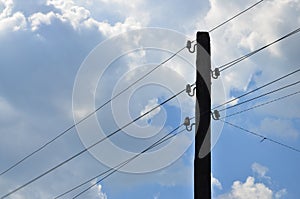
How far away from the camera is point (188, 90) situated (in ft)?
42.3

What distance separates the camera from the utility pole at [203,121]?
36.9ft

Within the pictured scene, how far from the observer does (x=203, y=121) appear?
39.2 feet

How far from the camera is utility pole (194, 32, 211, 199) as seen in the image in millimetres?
11234

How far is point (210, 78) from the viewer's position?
41.0ft

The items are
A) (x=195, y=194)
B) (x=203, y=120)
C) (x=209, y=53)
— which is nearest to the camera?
(x=195, y=194)

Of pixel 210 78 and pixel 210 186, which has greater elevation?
pixel 210 78

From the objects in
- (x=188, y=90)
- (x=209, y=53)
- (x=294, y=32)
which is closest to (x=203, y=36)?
(x=209, y=53)

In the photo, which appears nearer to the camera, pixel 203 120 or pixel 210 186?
pixel 210 186

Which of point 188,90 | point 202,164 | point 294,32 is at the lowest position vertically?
point 202,164

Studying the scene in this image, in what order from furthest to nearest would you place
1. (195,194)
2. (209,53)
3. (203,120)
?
1. (209,53)
2. (203,120)
3. (195,194)

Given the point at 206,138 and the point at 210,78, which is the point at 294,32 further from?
the point at 206,138

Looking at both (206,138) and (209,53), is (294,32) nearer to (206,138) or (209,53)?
(209,53)

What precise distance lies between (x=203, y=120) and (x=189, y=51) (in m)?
2.31

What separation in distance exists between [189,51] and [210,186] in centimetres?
391
